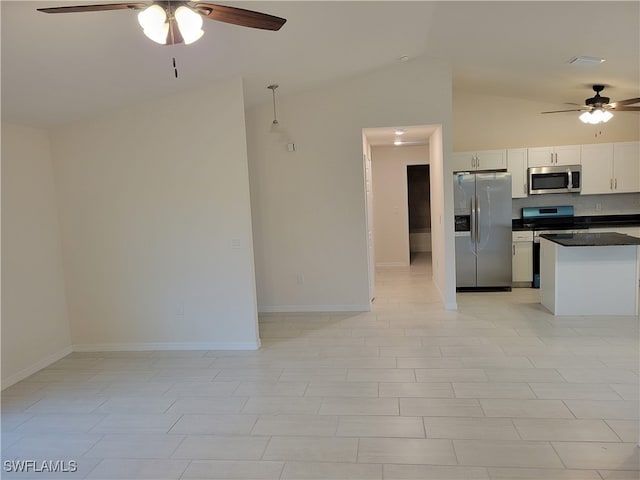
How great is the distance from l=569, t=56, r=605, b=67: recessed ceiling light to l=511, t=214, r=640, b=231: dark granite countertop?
254cm

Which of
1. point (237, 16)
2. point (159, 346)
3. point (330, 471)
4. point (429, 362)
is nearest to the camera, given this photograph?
point (237, 16)

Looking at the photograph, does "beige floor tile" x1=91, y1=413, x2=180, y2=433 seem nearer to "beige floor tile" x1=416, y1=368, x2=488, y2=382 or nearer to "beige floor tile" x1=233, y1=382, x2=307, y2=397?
"beige floor tile" x1=233, y1=382, x2=307, y2=397

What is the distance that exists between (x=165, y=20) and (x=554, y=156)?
19.5 feet

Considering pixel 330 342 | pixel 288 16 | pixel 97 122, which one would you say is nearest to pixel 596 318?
pixel 330 342

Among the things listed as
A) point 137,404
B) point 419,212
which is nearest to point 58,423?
point 137,404

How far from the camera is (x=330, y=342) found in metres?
4.35

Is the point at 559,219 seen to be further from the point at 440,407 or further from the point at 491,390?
the point at 440,407

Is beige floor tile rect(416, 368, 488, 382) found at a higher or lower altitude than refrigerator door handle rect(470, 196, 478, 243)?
lower

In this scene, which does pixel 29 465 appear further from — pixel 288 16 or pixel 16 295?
pixel 288 16

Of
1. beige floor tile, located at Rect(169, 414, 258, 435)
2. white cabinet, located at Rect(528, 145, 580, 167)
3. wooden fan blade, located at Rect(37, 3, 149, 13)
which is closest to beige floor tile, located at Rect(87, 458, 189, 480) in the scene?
beige floor tile, located at Rect(169, 414, 258, 435)

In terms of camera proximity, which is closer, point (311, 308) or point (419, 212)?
point (311, 308)

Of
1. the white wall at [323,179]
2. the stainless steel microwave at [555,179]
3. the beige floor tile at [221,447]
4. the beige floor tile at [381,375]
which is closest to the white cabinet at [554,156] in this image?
the stainless steel microwave at [555,179]

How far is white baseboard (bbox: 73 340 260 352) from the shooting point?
4266mm

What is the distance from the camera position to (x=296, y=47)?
3.73 metres
